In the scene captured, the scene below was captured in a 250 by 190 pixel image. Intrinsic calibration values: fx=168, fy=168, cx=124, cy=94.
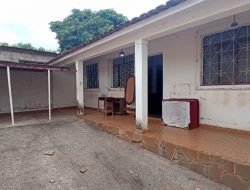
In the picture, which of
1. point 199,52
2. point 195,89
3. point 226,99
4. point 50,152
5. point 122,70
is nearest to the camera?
point 50,152

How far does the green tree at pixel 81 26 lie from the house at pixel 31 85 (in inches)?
229

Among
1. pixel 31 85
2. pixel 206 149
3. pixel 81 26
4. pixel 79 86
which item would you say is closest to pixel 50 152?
pixel 206 149

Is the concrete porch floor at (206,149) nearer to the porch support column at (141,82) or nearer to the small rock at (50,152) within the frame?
the porch support column at (141,82)

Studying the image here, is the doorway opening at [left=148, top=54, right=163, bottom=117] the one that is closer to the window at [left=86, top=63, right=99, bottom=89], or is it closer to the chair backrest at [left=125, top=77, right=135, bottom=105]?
the chair backrest at [left=125, top=77, right=135, bottom=105]

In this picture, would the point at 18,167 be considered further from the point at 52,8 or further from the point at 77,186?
the point at 52,8

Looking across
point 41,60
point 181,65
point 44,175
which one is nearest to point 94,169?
point 44,175

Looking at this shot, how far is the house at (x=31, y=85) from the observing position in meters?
9.01

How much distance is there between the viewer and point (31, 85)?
970 centimetres

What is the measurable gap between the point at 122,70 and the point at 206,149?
18.0ft

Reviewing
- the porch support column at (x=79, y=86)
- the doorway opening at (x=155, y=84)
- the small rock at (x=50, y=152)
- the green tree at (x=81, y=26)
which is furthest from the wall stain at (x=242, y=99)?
the green tree at (x=81, y=26)

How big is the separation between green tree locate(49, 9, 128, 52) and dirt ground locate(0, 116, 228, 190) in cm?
1342

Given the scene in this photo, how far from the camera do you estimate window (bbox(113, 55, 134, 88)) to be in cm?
750

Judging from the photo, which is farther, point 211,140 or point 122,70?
point 122,70

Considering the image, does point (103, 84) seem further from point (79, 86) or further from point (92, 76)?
point (79, 86)
